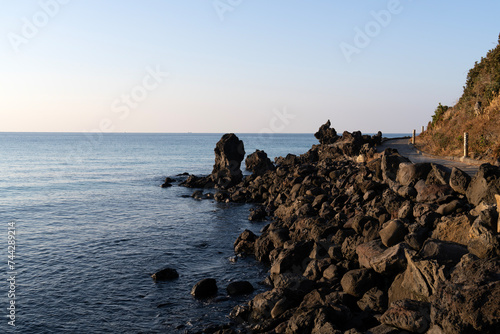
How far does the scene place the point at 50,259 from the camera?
23734mm

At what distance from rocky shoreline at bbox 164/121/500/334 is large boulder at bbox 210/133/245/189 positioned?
27.6 m

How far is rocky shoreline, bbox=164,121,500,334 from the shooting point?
37.6ft

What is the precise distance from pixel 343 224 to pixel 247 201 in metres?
22.4

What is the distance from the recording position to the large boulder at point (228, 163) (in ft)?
185

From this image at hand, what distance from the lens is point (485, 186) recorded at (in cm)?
1780

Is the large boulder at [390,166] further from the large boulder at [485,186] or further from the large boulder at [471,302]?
the large boulder at [471,302]

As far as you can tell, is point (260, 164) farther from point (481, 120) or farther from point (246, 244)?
point (246, 244)

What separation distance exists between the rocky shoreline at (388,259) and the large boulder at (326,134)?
124 feet

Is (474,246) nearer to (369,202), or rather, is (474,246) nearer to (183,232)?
(369,202)

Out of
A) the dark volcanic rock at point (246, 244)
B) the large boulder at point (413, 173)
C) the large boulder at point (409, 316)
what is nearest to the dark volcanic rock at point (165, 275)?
the dark volcanic rock at point (246, 244)

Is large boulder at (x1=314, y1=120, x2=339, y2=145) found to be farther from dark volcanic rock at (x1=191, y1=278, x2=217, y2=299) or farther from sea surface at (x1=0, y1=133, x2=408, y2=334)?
dark volcanic rock at (x1=191, y1=278, x2=217, y2=299)

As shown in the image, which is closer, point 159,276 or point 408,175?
point 159,276

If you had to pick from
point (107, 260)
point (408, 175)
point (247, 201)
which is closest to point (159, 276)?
point (107, 260)

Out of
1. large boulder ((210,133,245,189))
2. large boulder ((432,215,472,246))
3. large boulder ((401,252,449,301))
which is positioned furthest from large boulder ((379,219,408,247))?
large boulder ((210,133,245,189))
